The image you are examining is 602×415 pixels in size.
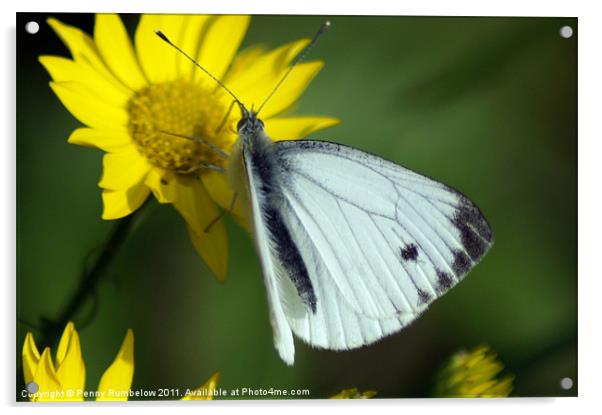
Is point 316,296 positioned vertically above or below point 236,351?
above

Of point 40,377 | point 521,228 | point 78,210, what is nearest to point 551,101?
point 521,228

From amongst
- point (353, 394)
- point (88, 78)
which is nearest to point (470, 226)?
point (353, 394)

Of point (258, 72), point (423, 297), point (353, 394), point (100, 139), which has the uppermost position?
point (258, 72)

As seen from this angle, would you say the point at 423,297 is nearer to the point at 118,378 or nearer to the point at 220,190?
the point at 220,190

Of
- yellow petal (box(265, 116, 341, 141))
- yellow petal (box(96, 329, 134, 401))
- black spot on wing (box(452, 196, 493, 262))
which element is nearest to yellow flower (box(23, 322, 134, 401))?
yellow petal (box(96, 329, 134, 401))
